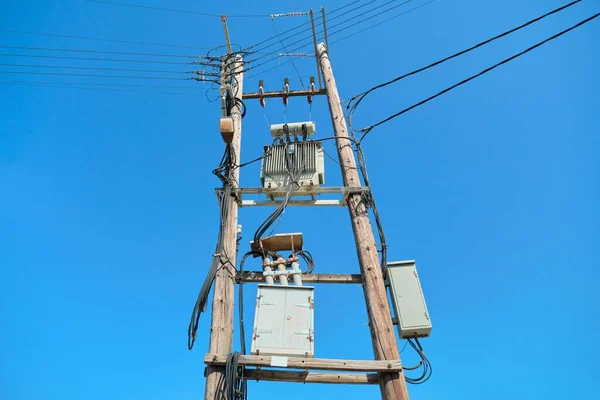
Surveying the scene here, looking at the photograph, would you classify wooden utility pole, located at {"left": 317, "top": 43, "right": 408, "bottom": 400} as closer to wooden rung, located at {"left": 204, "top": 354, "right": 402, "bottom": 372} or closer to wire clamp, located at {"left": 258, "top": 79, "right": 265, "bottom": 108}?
wooden rung, located at {"left": 204, "top": 354, "right": 402, "bottom": 372}

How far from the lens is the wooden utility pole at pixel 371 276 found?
12.2ft

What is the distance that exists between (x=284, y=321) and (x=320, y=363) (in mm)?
564

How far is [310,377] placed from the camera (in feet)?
12.6

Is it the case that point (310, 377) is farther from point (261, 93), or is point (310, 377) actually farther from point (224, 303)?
point (261, 93)

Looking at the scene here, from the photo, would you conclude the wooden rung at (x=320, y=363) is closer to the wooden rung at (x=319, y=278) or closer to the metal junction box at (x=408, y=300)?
the metal junction box at (x=408, y=300)

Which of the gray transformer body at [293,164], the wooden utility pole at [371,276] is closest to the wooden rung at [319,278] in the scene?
the wooden utility pole at [371,276]

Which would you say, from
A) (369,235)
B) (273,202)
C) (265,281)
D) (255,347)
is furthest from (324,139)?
(255,347)

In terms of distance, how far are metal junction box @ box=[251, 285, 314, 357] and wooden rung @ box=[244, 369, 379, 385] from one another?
0.65 feet

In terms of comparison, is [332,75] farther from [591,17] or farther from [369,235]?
[591,17]

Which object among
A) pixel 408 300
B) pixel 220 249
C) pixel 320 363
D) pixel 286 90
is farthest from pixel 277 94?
pixel 320 363

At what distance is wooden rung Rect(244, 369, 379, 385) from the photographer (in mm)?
3812

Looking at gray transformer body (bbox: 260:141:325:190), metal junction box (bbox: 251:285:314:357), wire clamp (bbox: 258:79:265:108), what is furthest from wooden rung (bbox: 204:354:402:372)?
wire clamp (bbox: 258:79:265:108)

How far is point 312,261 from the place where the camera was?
524cm

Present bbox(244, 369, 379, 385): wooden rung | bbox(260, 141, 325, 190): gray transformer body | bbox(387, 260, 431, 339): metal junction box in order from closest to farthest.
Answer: bbox(244, 369, 379, 385): wooden rung → bbox(387, 260, 431, 339): metal junction box → bbox(260, 141, 325, 190): gray transformer body
